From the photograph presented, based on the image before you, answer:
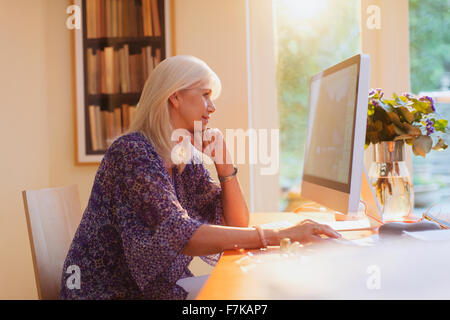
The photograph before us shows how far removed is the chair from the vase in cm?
105

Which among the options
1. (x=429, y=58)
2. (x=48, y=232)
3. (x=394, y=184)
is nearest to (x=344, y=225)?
(x=394, y=184)

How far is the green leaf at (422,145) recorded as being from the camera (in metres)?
1.39

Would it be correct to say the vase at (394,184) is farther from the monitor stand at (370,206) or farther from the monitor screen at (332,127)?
the monitor screen at (332,127)

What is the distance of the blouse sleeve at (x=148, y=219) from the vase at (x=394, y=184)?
76cm

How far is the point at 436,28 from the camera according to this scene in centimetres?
238

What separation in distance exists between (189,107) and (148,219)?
0.43m

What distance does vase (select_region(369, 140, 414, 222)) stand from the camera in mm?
1443

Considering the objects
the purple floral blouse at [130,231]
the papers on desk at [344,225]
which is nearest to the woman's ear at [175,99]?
the purple floral blouse at [130,231]

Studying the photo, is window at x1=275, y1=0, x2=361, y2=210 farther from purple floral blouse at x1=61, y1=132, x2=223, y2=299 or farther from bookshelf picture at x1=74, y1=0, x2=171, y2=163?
purple floral blouse at x1=61, y1=132, x2=223, y2=299

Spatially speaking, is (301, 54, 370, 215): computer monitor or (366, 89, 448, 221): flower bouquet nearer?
(301, 54, 370, 215): computer monitor

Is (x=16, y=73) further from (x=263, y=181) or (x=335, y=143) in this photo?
(x=335, y=143)

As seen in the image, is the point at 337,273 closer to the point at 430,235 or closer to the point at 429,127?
the point at 430,235

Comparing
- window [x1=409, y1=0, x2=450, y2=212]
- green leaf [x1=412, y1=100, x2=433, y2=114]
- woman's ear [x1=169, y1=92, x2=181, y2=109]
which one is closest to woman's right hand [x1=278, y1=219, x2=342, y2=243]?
woman's ear [x1=169, y1=92, x2=181, y2=109]
